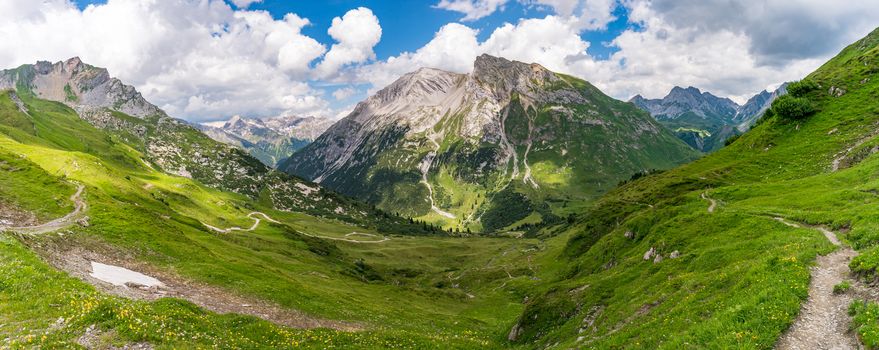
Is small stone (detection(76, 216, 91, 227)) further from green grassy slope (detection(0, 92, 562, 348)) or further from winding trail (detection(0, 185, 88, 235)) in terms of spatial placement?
green grassy slope (detection(0, 92, 562, 348))

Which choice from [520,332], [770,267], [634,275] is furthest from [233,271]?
[770,267]

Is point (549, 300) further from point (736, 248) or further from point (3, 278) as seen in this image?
point (3, 278)

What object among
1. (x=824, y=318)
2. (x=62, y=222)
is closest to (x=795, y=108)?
(x=824, y=318)

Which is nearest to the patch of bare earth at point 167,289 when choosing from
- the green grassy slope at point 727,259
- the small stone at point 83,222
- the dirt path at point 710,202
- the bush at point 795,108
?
the small stone at point 83,222

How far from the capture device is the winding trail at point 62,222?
4812 centimetres

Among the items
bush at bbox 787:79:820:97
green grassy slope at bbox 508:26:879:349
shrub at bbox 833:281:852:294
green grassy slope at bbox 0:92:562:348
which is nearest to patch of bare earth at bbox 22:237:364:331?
green grassy slope at bbox 0:92:562:348

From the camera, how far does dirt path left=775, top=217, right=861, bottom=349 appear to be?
1978cm

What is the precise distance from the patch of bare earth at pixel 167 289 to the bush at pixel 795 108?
13127 cm

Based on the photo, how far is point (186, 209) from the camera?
15575cm

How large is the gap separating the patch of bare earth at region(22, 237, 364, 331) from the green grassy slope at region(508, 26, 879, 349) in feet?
82.8

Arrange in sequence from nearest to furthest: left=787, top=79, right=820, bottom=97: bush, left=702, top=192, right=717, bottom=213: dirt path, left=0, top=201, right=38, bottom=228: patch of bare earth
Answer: left=0, top=201, right=38, bottom=228: patch of bare earth
left=702, top=192, right=717, bottom=213: dirt path
left=787, top=79, right=820, bottom=97: bush

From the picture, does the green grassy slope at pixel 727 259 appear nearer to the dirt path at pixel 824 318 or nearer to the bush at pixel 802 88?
the dirt path at pixel 824 318

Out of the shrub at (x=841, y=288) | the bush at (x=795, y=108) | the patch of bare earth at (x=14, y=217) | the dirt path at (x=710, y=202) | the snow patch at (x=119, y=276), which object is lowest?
the snow patch at (x=119, y=276)

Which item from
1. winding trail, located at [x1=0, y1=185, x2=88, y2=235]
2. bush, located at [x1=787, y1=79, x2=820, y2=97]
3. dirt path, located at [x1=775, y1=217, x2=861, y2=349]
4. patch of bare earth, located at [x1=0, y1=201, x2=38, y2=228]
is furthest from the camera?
bush, located at [x1=787, y1=79, x2=820, y2=97]
